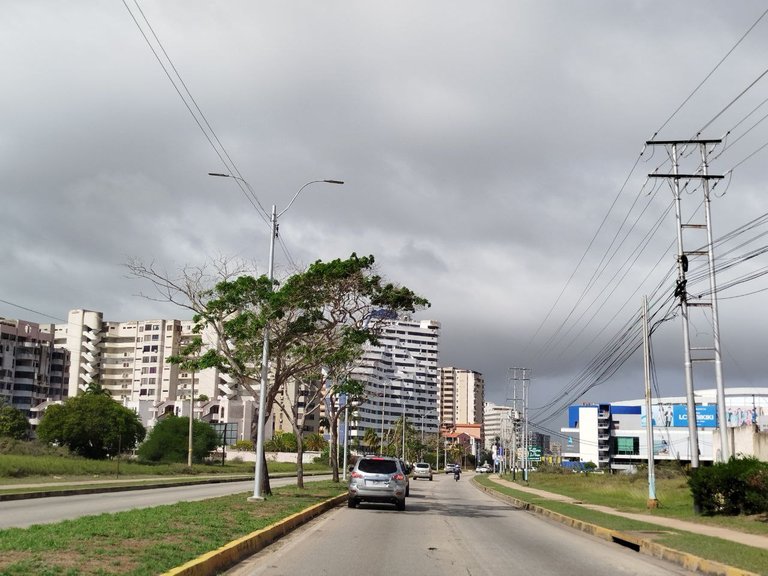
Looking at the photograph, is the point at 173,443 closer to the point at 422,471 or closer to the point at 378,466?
the point at 422,471

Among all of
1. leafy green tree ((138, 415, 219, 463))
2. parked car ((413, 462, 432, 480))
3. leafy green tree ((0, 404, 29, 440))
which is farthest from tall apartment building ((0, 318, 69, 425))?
parked car ((413, 462, 432, 480))

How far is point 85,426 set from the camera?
74.1m

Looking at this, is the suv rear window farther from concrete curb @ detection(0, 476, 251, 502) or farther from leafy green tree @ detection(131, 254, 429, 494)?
concrete curb @ detection(0, 476, 251, 502)

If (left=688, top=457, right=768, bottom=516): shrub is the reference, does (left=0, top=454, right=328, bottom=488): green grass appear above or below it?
below

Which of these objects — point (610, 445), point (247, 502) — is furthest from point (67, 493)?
point (610, 445)

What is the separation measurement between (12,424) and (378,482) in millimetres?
89398

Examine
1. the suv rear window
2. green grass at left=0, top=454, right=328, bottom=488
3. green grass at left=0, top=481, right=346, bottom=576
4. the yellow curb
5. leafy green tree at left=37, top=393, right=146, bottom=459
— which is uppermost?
leafy green tree at left=37, top=393, right=146, bottom=459

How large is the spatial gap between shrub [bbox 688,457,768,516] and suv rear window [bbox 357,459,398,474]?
10.2 metres

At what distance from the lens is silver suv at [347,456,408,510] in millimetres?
25703

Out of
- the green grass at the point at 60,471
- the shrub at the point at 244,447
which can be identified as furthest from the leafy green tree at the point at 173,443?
the shrub at the point at 244,447

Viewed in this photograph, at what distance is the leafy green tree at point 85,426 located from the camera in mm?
73812

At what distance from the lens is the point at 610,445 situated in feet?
552

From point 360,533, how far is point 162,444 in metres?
68.5

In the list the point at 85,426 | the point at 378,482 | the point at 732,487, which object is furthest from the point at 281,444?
the point at 732,487
